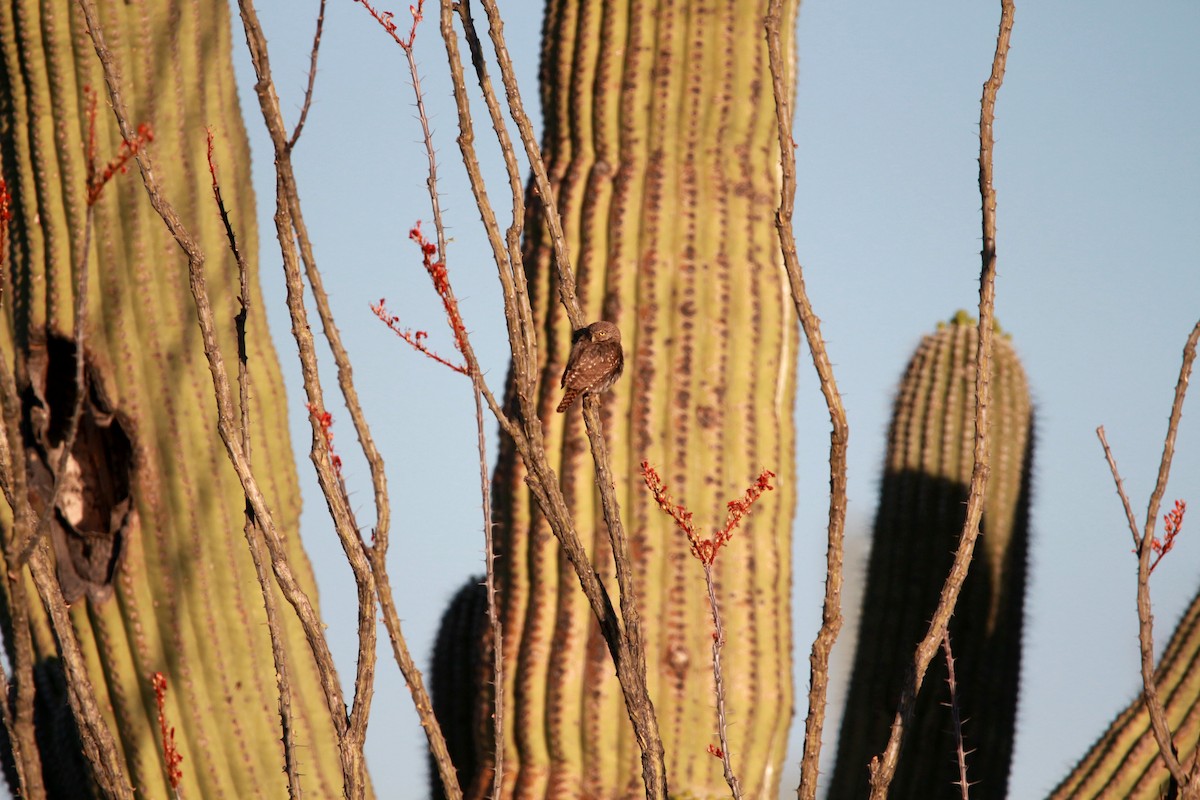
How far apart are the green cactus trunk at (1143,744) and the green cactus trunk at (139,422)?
95.3 inches

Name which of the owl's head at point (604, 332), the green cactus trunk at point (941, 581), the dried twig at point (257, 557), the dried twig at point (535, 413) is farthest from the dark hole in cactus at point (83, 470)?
the green cactus trunk at point (941, 581)

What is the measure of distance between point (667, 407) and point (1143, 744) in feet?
6.22

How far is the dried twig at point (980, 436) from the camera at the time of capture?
174 cm

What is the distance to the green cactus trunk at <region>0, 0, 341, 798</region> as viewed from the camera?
133 inches

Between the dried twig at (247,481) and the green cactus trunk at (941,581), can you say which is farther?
the green cactus trunk at (941,581)

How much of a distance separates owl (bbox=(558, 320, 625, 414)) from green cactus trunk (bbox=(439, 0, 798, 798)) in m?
0.44

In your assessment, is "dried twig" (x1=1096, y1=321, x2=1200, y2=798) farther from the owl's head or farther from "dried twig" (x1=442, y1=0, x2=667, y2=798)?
the owl's head

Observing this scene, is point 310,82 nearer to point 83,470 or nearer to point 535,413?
point 535,413

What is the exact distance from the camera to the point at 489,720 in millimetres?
3535

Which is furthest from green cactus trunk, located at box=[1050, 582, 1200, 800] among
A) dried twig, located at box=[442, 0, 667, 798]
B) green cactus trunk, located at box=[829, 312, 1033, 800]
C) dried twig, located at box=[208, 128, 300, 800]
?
dried twig, located at box=[208, 128, 300, 800]

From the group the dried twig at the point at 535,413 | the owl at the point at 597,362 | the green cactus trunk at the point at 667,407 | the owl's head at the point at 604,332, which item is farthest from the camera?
the green cactus trunk at the point at 667,407

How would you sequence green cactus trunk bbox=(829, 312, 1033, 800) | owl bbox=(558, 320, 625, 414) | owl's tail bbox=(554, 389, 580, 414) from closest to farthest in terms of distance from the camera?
owl bbox=(558, 320, 625, 414), owl's tail bbox=(554, 389, 580, 414), green cactus trunk bbox=(829, 312, 1033, 800)

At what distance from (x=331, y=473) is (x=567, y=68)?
2246mm

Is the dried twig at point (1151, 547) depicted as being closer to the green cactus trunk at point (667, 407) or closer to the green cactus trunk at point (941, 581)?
the green cactus trunk at point (667, 407)
